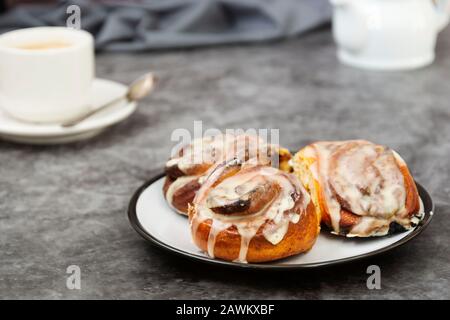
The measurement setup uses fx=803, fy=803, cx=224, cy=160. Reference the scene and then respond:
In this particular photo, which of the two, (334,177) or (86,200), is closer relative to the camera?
(334,177)

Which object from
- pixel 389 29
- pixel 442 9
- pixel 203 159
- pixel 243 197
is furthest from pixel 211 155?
pixel 442 9

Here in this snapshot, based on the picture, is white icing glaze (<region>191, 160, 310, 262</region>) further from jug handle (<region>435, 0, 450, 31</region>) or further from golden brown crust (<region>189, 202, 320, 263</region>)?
jug handle (<region>435, 0, 450, 31</region>)

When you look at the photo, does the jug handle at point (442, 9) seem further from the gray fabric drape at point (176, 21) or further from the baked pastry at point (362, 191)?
the baked pastry at point (362, 191)

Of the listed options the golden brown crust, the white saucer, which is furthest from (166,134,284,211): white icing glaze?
the white saucer

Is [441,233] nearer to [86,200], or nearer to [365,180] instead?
[365,180]

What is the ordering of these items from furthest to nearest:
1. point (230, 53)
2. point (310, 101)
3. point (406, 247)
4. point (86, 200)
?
point (230, 53) < point (310, 101) < point (86, 200) < point (406, 247)
